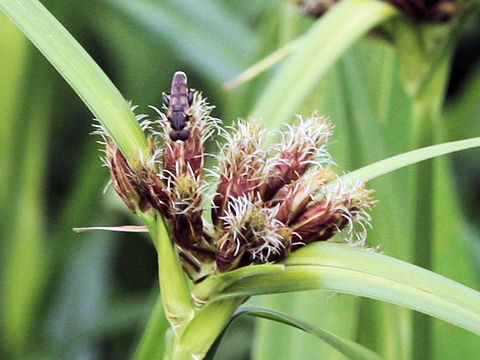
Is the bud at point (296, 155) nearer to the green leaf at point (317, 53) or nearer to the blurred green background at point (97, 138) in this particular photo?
the green leaf at point (317, 53)

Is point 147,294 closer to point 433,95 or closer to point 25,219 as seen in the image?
point 25,219

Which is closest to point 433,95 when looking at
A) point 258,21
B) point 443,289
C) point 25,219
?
point 443,289

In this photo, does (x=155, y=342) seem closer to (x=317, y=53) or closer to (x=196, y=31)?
(x=317, y=53)

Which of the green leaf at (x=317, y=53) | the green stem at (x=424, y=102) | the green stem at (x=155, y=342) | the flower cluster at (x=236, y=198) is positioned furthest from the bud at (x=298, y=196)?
the green stem at (x=424, y=102)

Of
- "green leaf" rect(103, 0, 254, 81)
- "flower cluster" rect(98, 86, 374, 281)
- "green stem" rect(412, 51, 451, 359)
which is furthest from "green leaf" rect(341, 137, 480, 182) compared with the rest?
"green leaf" rect(103, 0, 254, 81)

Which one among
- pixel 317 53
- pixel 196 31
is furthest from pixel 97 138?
pixel 317 53
